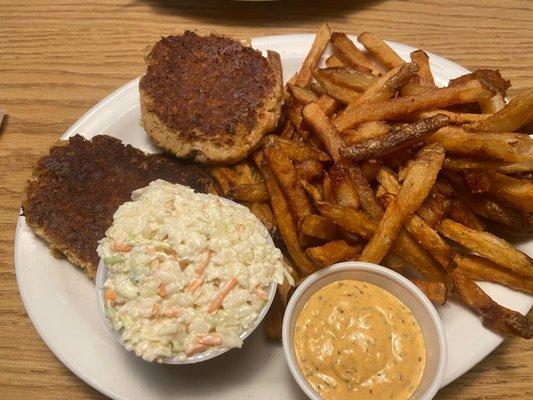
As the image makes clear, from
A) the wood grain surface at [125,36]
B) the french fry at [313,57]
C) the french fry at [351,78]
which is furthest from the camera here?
the wood grain surface at [125,36]

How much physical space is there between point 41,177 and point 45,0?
156 cm

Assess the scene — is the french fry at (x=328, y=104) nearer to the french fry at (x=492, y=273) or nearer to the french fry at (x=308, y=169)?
the french fry at (x=308, y=169)

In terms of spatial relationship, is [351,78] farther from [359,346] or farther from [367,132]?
[359,346]

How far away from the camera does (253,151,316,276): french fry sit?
70.4 inches

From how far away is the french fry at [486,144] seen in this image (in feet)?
5.35

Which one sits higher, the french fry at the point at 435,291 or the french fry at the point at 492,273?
the french fry at the point at 492,273

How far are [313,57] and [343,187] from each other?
2.70 feet

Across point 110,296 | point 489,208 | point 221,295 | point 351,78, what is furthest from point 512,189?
point 110,296

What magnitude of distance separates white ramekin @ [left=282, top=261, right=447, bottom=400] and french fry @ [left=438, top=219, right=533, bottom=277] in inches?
10.5

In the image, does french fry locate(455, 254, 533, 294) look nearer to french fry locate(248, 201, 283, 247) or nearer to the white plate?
the white plate

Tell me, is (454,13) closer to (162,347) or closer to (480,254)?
(480,254)

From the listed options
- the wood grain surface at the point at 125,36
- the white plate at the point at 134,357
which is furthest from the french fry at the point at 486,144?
the wood grain surface at the point at 125,36

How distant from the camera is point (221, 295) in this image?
58.5 inches

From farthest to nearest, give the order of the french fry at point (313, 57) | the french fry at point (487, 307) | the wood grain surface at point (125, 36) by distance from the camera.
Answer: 1. the wood grain surface at point (125, 36)
2. the french fry at point (313, 57)
3. the french fry at point (487, 307)
